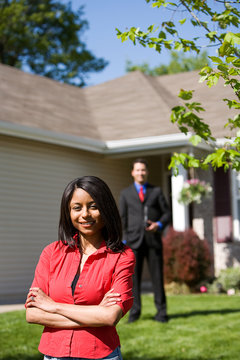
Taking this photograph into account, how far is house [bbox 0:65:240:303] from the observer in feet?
31.9

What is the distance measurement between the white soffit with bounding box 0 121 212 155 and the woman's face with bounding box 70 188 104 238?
272 inches

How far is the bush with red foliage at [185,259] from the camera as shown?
32.7 feet

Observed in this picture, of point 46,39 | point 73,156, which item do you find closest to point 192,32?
point 73,156

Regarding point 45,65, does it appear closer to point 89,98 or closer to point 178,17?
point 89,98

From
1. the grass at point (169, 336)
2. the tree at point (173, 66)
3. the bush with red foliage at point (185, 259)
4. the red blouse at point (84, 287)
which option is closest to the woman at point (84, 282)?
the red blouse at point (84, 287)

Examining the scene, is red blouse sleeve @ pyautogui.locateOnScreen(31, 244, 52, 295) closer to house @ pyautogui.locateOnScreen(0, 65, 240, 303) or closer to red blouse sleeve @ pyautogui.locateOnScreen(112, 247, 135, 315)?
red blouse sleeve @ pyautogui.locateOnScreen(112, 247, 135, 315)

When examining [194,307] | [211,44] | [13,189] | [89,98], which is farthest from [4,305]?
[89,98]

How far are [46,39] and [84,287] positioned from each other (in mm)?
27254

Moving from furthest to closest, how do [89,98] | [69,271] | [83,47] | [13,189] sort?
[83,47]
[89,98]
[13,189]
[69,271]

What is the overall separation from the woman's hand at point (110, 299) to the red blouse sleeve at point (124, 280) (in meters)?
0.02

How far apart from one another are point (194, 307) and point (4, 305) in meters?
2.84

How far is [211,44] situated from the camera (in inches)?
141

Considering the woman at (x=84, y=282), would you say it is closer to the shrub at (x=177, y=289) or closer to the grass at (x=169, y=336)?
the grass at (x=169, y=336)

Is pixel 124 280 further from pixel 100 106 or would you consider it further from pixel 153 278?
pixel 100 106
